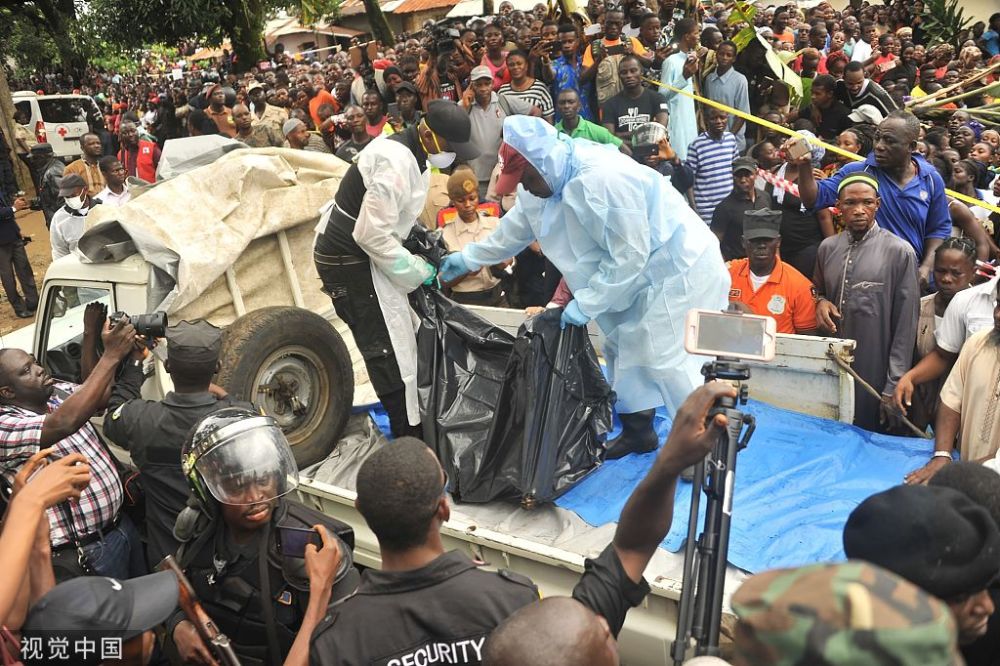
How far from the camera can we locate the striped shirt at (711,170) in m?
6.13

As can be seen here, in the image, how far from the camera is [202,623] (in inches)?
93.0

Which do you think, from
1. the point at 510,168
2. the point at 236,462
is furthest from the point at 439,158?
the point at 236,462

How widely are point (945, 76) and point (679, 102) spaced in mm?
4120

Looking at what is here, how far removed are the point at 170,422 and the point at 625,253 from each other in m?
2.05

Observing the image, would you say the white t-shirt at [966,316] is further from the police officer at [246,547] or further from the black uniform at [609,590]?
the police officer at [246,547]

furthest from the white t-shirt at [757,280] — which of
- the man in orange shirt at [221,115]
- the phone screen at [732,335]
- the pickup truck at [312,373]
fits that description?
the man in orange shirt at [221,115]

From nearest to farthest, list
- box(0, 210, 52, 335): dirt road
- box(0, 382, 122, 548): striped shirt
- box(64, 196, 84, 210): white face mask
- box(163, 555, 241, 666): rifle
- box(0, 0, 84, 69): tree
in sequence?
box(163, 555, 241, 666): rifle < box(0, 382, 122, 548): striped shirt < box(64, 196, 84, 210): white face mask < box(0, 210, 52, 335): dirt road < box(0, 0, 84, 69): tree

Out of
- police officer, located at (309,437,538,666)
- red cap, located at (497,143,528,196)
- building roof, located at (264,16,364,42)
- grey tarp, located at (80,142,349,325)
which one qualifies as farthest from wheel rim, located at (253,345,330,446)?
building roof, located at (264,16,364,42)

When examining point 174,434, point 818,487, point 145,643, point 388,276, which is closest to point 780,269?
point 818,487

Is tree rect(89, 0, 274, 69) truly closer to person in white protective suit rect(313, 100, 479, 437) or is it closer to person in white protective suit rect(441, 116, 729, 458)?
person in white protective suit rect(313, 100, 479, 437)

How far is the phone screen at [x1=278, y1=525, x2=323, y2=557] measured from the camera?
8.12 ft

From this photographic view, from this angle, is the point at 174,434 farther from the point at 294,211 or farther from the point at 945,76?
the point at 945,76

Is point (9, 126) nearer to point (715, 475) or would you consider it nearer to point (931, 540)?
point (715, 475)

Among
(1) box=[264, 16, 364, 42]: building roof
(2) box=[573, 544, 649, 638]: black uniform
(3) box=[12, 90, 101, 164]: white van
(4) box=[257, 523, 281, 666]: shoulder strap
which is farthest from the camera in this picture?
(1) box=[264, 16, 364, 42]: building roof
